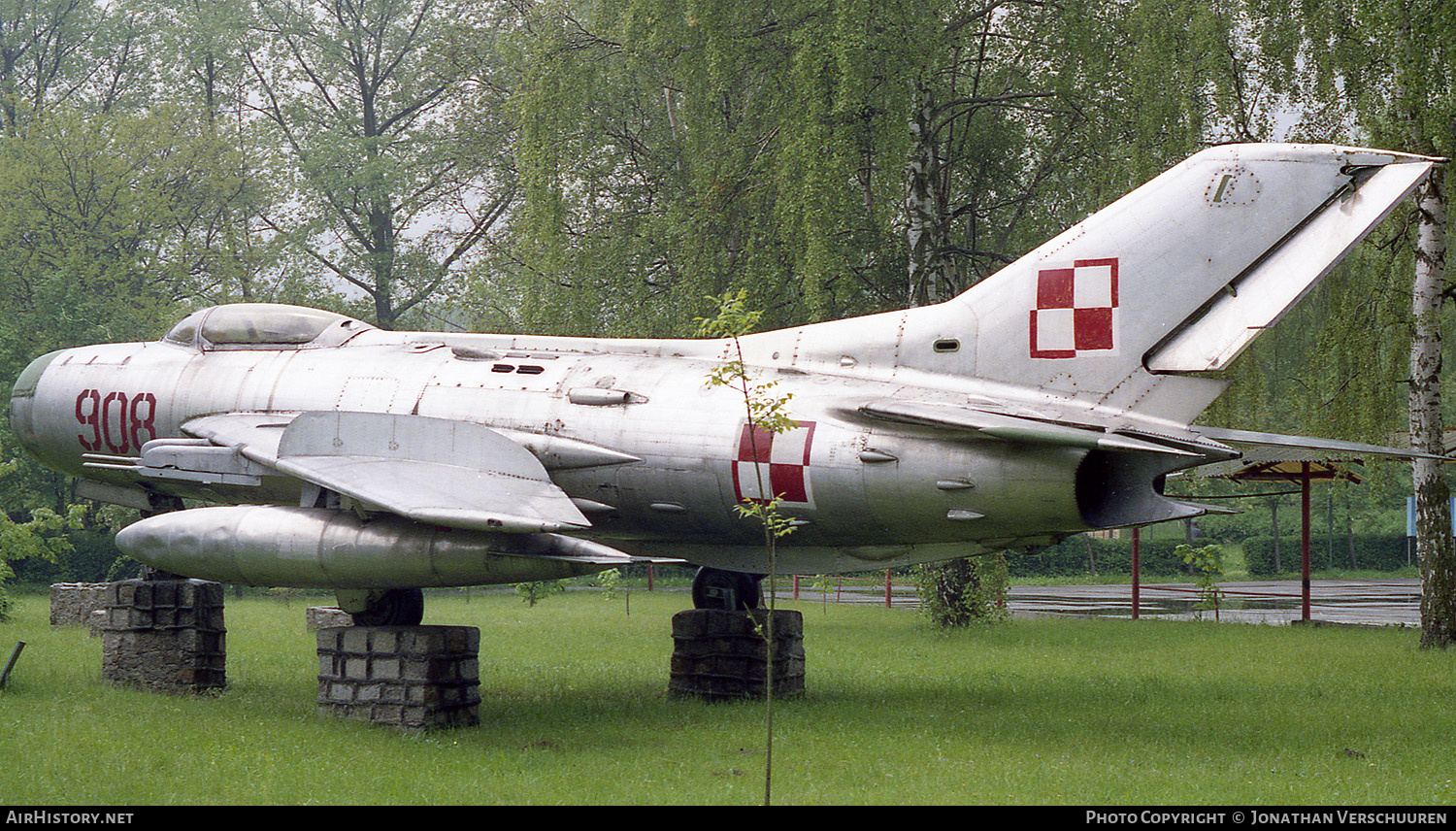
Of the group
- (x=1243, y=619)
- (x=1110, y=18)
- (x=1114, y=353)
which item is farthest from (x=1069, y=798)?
(x=1243, y=619)

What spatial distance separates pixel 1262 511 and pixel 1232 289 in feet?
145

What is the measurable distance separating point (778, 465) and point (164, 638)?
686cm

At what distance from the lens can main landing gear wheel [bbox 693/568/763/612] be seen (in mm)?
12727

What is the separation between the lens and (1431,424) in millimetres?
16531

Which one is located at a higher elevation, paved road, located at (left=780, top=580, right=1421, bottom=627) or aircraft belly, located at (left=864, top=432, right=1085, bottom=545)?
aircraft belly, located at (left=864, top=432, right=1085, bottom=545)

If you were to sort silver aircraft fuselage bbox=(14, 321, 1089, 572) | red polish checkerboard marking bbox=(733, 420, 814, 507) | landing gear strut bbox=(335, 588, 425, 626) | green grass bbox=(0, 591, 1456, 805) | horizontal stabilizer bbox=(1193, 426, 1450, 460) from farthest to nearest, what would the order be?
landing gear strut bbox=(335, 588, 425, 626) < red polish checkerboard marking bbox=(733, 420, 814, 507) < silver aircraft fuselage bbox=(14, 321, 1089, 572) < horizontal stabilizer bbox=(1193, 426, 1450, 460) < green grass bbox=(0, 591, 1456, 805)

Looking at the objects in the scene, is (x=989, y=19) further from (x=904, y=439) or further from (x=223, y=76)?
(x=223, y=76)

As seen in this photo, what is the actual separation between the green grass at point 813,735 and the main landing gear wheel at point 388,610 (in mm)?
1020

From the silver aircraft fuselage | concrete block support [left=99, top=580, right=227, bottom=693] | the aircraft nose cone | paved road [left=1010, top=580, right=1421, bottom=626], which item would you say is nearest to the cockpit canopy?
the silver aircraft fuselage

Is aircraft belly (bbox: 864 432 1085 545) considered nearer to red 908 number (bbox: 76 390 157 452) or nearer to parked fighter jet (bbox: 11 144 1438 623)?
parked fighter jet (bbox: 11 144 1438 623)

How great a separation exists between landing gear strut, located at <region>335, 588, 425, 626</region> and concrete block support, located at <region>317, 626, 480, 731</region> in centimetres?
59

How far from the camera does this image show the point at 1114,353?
1007 cm

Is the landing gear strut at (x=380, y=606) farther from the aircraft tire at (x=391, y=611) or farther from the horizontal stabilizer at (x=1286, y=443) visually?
the horizontal stabilizer at (x=1286, y=443)

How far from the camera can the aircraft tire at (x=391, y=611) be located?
11406 mm
